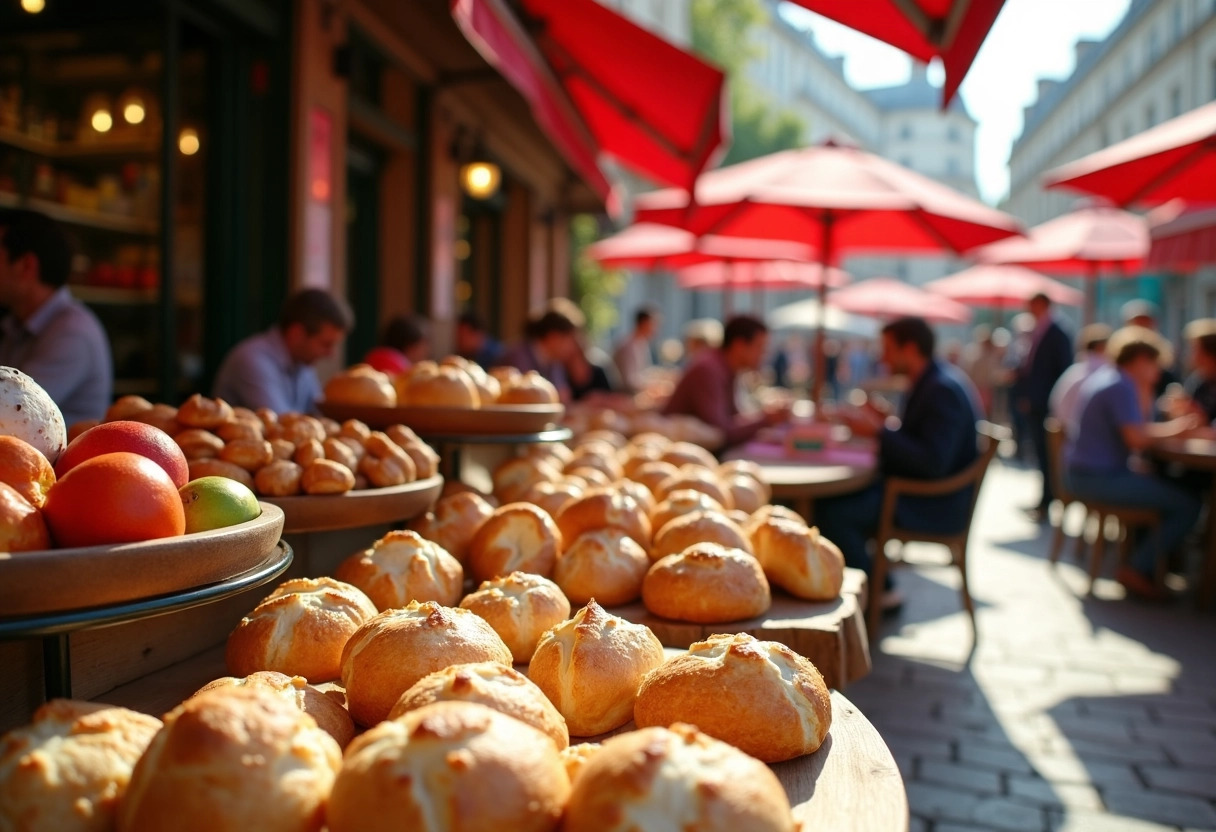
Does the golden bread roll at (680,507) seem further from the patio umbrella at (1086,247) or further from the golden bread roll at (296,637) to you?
the patio umbrella at (1086,247)

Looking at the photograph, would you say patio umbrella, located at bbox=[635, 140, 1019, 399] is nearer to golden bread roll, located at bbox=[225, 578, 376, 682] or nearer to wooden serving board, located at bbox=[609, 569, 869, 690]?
wooden serving board, located at bbox=[609, 569, 869, 690]

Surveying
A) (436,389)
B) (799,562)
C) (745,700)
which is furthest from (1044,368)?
(745,700)

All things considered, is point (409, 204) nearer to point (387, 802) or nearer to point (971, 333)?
point (387, 802)

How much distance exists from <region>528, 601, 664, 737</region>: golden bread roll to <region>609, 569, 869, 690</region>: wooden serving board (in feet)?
1.57

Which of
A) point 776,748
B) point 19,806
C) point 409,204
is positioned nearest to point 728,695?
point 776,748

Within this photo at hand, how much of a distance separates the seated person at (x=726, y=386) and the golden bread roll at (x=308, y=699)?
16.0ft

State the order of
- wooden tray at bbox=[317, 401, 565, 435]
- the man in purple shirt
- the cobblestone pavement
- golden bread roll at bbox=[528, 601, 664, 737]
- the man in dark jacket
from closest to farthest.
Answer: golden bread roll at bbox=[528, 601, 664, 737] → wooden tray at bbox=[317, 401, 565, 435] → the man in purple shirt → the cobblestone pavement → the man in dark jacket

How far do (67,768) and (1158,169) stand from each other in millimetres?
6821

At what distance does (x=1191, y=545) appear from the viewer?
27.7 ft

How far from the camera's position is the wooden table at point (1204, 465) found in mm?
6031

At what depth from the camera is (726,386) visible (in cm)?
641

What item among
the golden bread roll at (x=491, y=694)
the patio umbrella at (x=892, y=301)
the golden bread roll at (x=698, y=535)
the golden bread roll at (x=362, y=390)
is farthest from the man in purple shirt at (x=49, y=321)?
the patio umbrella at (x=892, y=301)

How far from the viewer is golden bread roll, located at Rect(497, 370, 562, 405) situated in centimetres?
308

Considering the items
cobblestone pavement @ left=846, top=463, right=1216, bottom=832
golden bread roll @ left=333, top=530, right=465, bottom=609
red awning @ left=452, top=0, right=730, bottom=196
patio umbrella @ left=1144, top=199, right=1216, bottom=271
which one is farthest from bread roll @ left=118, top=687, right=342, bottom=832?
patio umbrella @ left=1144, top=199, right=1216, bottom=271
